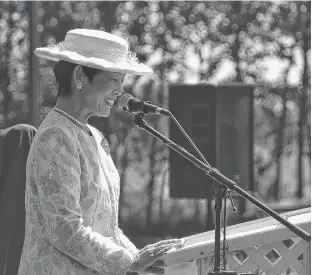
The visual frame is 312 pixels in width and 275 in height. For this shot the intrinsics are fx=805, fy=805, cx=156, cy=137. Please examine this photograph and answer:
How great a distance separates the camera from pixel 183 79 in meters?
13.0

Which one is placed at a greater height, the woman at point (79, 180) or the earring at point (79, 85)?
the earring at point (79, 85)

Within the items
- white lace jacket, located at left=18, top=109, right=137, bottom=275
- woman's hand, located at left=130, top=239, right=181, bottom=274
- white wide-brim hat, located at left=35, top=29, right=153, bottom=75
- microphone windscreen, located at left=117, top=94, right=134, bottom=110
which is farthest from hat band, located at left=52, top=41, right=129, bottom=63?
woman's hand, located at left=130, top=239, right=181, bottom=274

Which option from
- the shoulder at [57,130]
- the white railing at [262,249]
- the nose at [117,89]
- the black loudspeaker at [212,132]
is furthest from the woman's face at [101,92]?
the black loudspeaker at [212,132]

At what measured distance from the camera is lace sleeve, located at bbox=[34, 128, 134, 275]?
2521 millimetres

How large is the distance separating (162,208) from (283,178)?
215 cm

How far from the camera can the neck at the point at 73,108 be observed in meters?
2.74

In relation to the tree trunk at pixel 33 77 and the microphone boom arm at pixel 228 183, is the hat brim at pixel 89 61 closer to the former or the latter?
the microphone boom arm at pixel 228 183

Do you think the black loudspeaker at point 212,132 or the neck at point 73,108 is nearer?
the neck at point 73,108

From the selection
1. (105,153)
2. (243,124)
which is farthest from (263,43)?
(105,153)

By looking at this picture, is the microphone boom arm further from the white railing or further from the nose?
the white railing

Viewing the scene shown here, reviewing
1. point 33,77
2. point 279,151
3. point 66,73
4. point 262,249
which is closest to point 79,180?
point 66,73

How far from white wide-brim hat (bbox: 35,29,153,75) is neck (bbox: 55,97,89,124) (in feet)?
0.48

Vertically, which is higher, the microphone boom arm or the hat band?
the hat band

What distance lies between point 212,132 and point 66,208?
5160 millimetres
